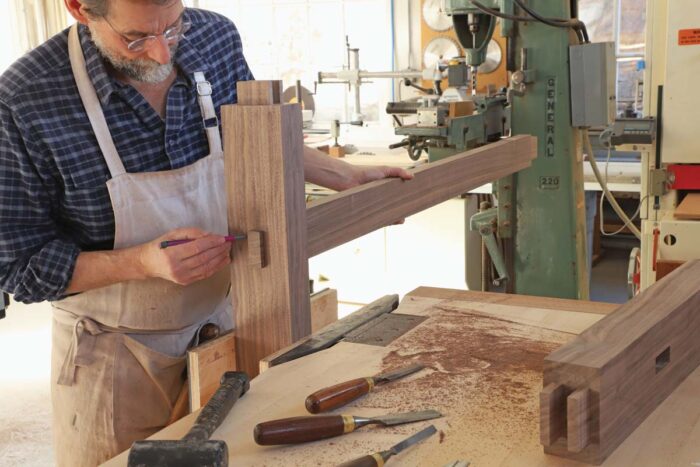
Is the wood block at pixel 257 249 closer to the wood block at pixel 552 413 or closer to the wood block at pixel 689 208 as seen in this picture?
the wood block at pixel 552 413

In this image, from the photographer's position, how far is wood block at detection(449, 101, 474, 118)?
7.23 ft

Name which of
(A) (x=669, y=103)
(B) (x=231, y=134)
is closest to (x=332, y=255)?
(A) (x=669, y=103)

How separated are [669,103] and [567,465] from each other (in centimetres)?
193

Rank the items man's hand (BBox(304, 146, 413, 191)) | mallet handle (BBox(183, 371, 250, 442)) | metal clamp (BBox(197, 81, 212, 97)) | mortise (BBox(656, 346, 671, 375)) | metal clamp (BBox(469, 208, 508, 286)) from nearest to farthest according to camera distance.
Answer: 1. mallet handle (BBox(183, 371, 250, 442))
2. mortise (BBox(656, 346, 671, 375))
3. metal clamp (BBox(197, 81, 212, 97))
4. man's hand (BBox(304, 146, 413, 191))
5. metal clamp (BBox(469, 208, 508, 286))

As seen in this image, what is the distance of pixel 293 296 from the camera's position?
1.16 metres

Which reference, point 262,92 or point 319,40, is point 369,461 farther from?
point 319,40

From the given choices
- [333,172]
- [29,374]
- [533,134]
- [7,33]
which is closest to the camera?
[333,172]

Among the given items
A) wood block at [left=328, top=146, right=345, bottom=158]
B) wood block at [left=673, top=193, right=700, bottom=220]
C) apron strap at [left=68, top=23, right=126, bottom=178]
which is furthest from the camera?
wood block at [left=328, top=146, right=345, bottom=158]

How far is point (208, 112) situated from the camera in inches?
58.3

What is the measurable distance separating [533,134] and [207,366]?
136 centimetres

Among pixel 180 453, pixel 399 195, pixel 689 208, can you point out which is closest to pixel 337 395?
pixel 180 453

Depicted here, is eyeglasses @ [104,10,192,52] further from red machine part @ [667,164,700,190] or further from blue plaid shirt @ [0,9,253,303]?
red machine part @ [667,164,700,190]

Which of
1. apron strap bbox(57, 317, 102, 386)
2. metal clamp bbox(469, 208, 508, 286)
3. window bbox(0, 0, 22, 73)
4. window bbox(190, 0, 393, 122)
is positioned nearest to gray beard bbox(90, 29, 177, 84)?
apron strap bbox(57, 317, 102, 386)

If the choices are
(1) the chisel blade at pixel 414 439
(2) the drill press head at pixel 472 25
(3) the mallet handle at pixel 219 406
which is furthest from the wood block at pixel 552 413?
(2) the drill press head at pixel 472 25
